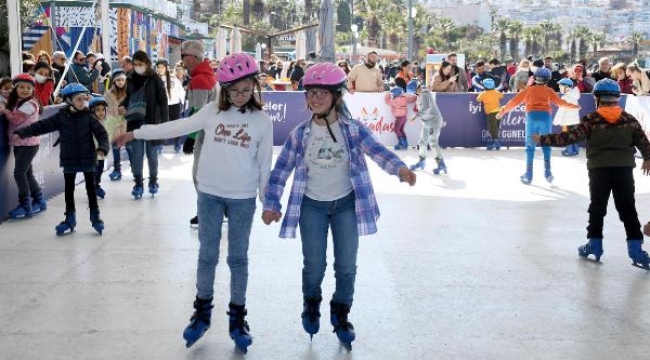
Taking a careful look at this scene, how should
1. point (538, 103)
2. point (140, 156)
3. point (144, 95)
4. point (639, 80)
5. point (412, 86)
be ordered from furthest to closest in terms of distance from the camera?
point (412, 86), point (639, 80), point (538, 103), point (140, 156), point (144, 95)

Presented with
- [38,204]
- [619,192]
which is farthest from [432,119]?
[619,192]

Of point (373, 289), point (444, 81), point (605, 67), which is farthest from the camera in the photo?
point (444, 81)

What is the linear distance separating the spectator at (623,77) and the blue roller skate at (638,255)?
9.80 metres

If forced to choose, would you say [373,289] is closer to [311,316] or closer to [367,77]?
[311,316]

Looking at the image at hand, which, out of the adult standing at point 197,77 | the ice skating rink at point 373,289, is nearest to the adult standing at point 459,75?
the ice skating rink at point 373,289

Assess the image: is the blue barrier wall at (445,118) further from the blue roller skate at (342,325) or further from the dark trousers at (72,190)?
the blue roller skate at (342,325)

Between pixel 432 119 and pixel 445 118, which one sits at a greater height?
pixel 432 119

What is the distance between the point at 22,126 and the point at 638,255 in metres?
5.96

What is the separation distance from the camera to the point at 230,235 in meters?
5.04

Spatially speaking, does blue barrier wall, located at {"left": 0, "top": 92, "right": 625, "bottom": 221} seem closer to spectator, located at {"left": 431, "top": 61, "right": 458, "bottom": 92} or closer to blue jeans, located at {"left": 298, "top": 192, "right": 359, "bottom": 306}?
spectator, located at {"left": 431, "top": 61, "right": 458, "bottom": 92}

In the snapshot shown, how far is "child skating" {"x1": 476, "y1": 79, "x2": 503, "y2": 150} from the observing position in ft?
56.1

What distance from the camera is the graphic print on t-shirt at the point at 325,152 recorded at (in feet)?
16.3

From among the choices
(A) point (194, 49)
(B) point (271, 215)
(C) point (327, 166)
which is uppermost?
(A) point (194, 49)

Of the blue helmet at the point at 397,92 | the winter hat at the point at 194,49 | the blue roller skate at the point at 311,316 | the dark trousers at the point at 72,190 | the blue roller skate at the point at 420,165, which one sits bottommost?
the blue roller skate at the point at 420,165
